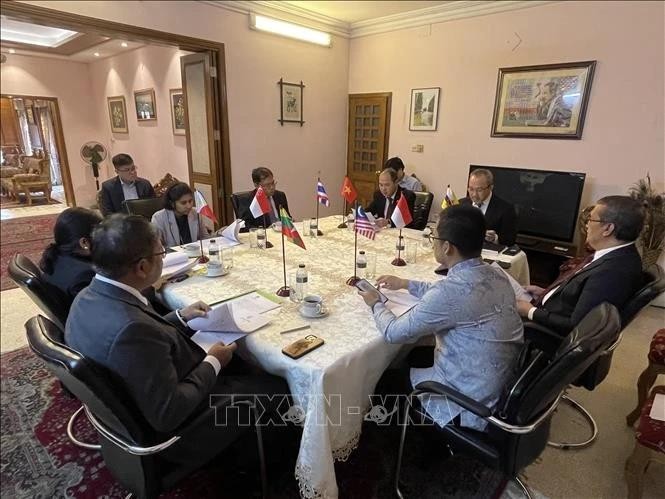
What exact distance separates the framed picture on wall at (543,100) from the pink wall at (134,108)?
146 inches

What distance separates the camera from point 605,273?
56.3 inches

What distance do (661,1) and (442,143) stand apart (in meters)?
1.95

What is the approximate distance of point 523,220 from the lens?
3.54m

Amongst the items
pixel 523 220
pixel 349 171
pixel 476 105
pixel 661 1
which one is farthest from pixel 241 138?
pixel 661 1

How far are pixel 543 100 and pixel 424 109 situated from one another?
1202 millimetres

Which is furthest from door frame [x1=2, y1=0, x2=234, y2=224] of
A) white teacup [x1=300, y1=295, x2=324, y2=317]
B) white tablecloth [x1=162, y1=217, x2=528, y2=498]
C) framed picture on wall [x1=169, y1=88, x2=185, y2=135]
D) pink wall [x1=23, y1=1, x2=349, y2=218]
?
white teacup [x1=300, y1=295, x2=324, y2=317]

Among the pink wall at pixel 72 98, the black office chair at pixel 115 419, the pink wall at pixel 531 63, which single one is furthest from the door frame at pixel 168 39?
the pink wall at pixel 72 98

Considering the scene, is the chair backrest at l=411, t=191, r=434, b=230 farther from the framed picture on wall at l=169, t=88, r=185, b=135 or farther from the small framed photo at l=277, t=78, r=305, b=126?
the framed picture on wall at l=169, t=88, r=185, b=135

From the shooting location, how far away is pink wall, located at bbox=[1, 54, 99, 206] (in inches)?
210

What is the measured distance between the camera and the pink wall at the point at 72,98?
5.33 metres

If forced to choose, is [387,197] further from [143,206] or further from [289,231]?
[143,206]

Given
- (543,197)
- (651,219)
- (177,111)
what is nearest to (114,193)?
(177,111)

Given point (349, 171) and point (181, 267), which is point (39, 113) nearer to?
point (349, 171)

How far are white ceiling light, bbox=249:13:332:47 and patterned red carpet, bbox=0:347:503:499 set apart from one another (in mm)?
3691
